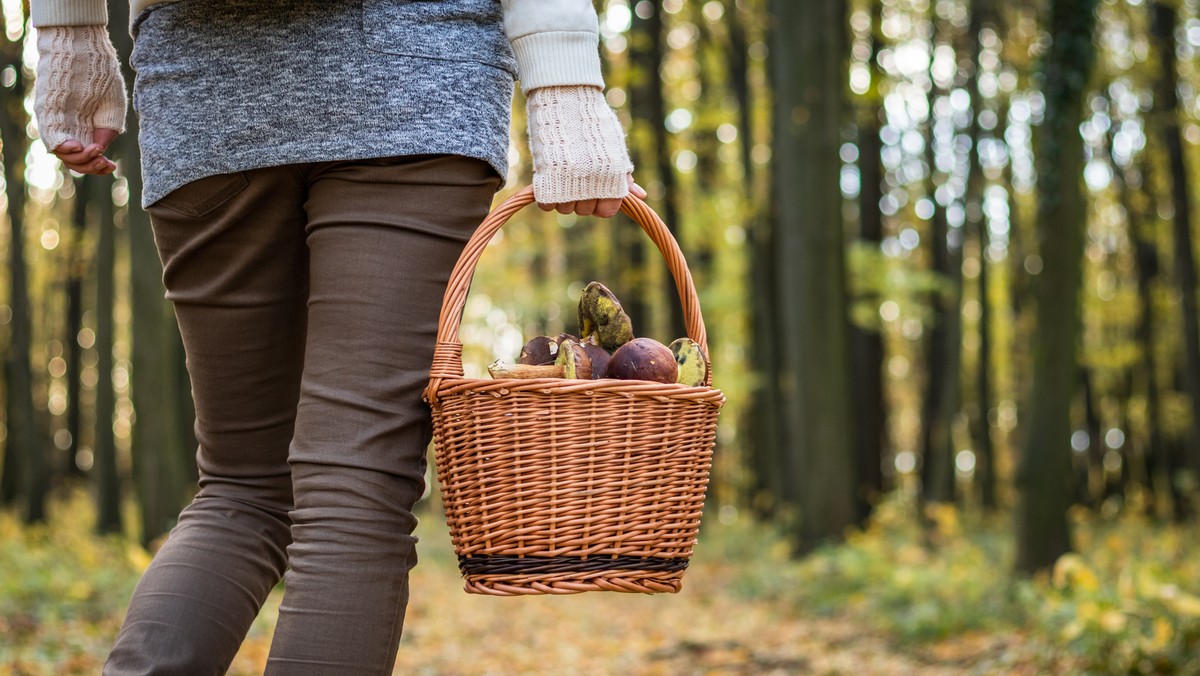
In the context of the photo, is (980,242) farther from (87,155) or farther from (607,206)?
(87,155)

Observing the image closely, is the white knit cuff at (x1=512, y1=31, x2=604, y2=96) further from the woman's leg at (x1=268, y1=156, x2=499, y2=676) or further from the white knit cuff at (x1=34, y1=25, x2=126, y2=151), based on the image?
the white knit cuff at (x1=34, y1=25, x2=126, y2=151)

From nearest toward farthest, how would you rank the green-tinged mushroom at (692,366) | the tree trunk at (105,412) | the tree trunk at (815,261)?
the green-tinged mushroom at (692,366), the tree trunk at (815,261), the tree trunk at (105,412)

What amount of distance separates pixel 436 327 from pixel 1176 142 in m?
14.5

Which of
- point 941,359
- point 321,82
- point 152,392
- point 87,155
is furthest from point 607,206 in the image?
point 941,359

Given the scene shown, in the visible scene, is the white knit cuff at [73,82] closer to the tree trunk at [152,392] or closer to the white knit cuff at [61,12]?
the white knit cuff at [61,12]

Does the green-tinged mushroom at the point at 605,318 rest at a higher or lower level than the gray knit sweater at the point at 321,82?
lower

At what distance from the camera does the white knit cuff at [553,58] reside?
1.73 meters

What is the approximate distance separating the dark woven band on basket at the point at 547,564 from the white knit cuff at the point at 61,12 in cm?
116

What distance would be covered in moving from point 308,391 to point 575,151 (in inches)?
21.3

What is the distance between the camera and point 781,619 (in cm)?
839

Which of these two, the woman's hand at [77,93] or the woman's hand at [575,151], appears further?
the woman's hand at [77,93]

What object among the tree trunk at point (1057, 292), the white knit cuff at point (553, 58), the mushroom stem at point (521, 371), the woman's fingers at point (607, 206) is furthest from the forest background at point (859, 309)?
the white knit cuff at point (553, 58)

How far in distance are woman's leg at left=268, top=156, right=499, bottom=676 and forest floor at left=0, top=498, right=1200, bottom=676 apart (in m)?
2.80

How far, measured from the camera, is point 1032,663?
5109 mm
